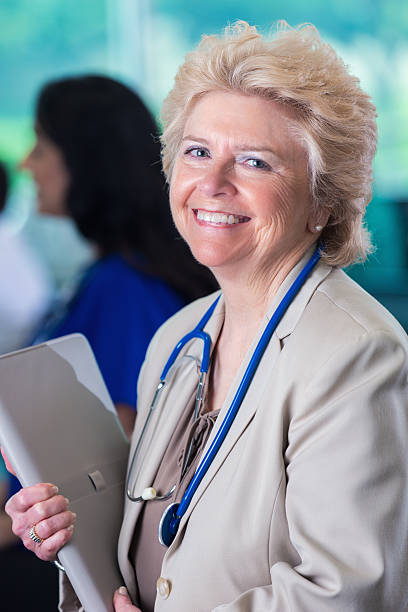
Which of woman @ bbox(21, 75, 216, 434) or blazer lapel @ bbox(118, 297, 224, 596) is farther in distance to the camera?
woman @ bbox(21, 75, 216, 434)

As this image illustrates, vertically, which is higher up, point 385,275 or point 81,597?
point 81,597

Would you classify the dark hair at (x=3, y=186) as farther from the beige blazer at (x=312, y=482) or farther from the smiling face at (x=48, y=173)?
the beige blazer at (x=312, y=482)

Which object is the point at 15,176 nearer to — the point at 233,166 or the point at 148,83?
the point at 148,83

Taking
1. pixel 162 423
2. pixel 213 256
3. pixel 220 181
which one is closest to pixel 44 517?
pixel 162 423

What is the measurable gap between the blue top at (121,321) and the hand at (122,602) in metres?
0.82

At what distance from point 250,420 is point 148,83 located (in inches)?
181

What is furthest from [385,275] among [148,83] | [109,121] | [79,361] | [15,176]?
[79,361]

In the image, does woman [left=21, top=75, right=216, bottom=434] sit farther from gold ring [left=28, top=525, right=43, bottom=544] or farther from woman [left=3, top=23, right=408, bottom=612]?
gold ring [left=28, top=525, right=43, bottom=544]

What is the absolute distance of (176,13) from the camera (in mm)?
5324

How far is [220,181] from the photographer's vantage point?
3.98ft

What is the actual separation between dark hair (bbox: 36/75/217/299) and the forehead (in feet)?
3.21

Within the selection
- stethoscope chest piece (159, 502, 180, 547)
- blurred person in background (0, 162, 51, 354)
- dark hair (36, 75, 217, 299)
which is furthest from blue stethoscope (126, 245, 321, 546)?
blurred person in background (0, 162, 51, 354)

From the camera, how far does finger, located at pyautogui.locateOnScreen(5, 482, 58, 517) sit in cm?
126

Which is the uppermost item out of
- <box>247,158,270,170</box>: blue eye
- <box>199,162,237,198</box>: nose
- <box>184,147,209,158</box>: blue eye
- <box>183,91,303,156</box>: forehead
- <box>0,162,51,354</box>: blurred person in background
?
<box>183,91,303,156</box>: forehead
